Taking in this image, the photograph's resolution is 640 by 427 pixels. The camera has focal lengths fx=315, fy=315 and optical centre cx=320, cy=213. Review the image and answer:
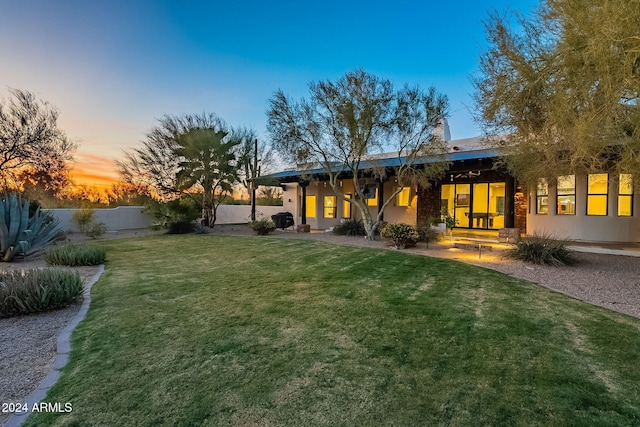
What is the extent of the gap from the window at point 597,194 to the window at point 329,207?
11778 mm

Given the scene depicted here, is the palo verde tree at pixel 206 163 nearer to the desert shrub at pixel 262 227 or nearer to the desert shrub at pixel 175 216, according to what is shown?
the desert shrub at pixel 175 216

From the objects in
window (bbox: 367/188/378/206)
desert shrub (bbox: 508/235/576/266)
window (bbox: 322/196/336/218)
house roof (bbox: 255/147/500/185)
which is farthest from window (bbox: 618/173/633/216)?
window (bbox: 322/196/336/218)

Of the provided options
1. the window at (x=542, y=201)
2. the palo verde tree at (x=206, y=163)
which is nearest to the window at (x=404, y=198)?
the window at (x=542, y=201)

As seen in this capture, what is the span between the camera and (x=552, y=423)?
2174mm

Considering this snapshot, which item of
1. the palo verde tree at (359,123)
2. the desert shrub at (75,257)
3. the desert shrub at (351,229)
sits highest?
the palo verde tree at (359,123)

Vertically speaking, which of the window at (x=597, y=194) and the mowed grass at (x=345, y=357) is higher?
the window at (x=597, y=194)

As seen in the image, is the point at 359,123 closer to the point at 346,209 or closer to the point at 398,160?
the point at 398,160

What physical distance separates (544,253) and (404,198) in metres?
9.03

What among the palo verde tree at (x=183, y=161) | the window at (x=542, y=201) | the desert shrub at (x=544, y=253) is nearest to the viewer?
the desert shrub at (x=544, y=253)

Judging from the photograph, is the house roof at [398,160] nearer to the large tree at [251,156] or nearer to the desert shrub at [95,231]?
the large tree at [251,156]

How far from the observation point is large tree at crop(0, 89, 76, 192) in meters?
13.8

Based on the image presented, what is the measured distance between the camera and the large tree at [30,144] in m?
13.8

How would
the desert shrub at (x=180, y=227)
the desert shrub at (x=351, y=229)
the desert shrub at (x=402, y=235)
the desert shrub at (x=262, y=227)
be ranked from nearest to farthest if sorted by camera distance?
1. the desert shrub at (x=402, y=235)
2. the desert shrub at (x=351, y=229)
3. the desert shrub at (x=262, y=227)
4. the desert shrub at (x=180, y=227)

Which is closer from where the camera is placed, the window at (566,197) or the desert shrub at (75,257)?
the desert shrub at (75,257)
